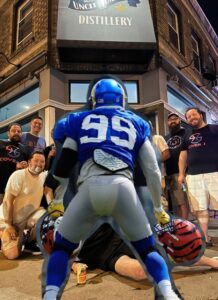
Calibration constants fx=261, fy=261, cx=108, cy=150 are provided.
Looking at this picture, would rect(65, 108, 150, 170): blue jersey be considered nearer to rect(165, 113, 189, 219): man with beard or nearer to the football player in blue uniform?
the football player in blue uniform

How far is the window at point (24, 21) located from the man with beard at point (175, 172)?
7.20 m

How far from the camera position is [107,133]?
130 cm

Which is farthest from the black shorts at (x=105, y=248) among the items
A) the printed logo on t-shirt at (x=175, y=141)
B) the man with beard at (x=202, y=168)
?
the printed logo on t-shirt at (x=175, y=141)

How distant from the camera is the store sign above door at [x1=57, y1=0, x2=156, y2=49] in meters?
7.28

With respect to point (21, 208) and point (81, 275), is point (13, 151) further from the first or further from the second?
point (81, 275)

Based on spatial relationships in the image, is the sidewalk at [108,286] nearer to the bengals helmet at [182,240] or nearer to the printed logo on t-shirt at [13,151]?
the bengals helmet at [182,240]

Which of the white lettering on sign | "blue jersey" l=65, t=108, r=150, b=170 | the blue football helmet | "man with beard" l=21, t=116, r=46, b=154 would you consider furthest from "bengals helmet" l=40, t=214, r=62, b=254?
the white lettering on sign

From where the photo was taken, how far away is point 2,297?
193cm

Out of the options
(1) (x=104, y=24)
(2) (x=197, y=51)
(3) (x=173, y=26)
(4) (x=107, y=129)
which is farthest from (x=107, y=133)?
(2) (x=197, y=51)

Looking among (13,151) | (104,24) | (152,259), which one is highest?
(104,24)

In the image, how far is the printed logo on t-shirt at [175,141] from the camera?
3643mm

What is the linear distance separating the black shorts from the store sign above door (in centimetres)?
614

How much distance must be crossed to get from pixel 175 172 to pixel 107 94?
2670 mm

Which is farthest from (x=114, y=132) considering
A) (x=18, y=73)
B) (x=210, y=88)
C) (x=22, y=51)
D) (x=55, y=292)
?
(x=210, y=88)
